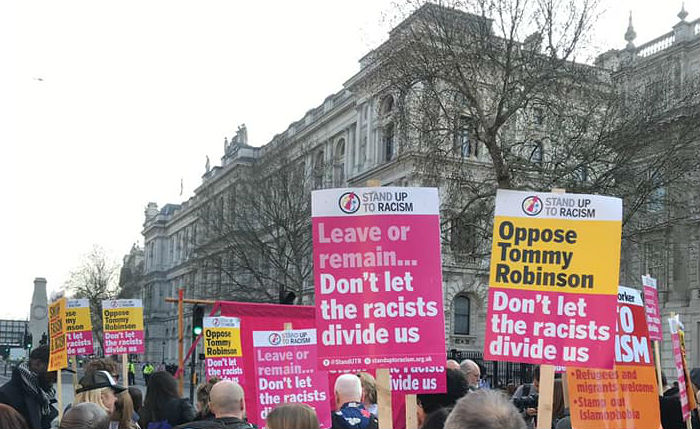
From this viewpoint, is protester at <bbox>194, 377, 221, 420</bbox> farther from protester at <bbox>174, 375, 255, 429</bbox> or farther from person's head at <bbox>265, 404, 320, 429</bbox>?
person's head at <bbox>265, 404, 320, 429</bbox>

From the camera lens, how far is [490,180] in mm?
22141

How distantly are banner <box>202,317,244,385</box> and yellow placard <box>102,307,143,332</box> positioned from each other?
326 cm

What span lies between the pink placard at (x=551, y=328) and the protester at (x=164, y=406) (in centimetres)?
256

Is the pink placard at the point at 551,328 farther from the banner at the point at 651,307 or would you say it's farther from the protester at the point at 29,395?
the protester at the point at 29,395

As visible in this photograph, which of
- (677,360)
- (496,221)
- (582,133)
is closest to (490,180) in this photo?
(582,133)

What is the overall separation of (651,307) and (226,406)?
502cm

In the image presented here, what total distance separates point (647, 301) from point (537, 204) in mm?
3413

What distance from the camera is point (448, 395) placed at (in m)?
5.38

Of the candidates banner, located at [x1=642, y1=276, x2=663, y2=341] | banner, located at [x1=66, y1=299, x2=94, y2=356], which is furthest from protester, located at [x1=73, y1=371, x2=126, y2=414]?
banner, located at [x1=66, y1=299, x2=94, y2=356]

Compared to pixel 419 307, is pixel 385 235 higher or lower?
higher

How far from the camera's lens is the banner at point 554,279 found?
5.20 m

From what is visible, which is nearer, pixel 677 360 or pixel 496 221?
pixel 496 221

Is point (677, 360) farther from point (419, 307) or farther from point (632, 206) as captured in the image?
point (632, 206)

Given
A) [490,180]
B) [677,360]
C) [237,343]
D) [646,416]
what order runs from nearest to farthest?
[646,416], [677,360], [237,343], [490,180]
